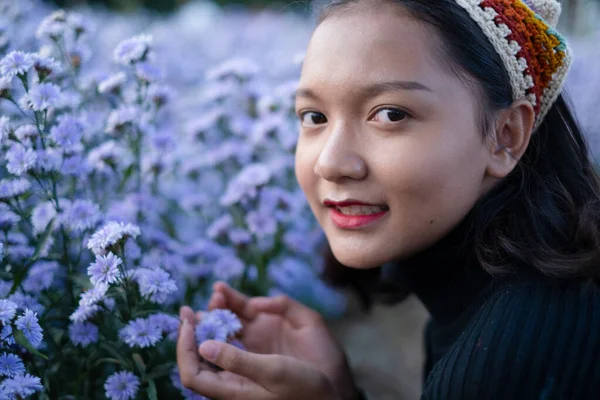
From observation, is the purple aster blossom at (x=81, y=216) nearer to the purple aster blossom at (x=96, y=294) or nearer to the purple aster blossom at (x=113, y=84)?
the purple aster blossom at (x=96, y=294)

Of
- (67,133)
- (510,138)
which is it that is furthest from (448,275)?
(67,133)

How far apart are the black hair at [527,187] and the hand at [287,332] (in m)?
0.45

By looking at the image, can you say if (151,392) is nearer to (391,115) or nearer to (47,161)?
(47,161)

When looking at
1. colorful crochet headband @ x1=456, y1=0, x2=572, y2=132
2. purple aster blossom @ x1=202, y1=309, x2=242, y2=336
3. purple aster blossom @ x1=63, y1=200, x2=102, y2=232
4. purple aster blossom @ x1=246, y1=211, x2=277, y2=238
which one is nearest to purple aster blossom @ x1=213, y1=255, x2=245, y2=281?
purple aster blossom @ x1=246, y1=211, x2=277, y2=238

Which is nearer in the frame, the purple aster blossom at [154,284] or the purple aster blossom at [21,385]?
the purple aster blossom at [21,385]

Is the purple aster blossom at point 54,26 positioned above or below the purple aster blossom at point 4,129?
above

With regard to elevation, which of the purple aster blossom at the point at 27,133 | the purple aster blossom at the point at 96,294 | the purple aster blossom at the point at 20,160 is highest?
the purple aster blossom at the point at 27,133

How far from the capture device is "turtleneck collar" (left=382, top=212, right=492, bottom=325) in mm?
1234

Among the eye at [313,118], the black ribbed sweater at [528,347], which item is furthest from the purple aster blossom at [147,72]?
the black ribbed sweater at [528,347]

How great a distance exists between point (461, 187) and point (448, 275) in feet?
0.75

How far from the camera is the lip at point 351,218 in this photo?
1.17 metres

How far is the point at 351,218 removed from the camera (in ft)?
3.92

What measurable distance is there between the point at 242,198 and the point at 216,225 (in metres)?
0.11

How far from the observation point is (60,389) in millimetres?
1204
